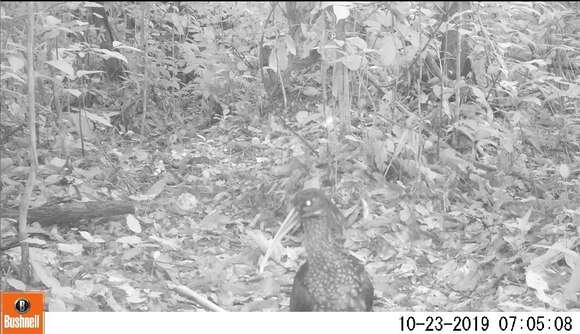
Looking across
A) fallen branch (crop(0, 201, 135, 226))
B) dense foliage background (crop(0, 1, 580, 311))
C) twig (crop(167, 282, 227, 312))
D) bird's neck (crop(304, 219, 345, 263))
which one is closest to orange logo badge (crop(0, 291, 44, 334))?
dense foliage background (crop(0, 1, 580, 311))

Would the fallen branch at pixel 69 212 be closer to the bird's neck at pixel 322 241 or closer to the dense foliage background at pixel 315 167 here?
the dense foliage background at pixel 315 167

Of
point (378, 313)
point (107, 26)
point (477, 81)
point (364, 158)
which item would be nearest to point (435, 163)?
point (364, 158)

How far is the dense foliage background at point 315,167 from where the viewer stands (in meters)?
3.66

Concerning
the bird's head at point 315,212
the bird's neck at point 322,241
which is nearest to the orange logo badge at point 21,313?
the bird's head at point 315,212

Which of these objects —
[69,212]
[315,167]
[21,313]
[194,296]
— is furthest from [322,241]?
[69,212]

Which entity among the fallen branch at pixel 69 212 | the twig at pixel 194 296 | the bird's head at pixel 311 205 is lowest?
the twig at pixel 194 296

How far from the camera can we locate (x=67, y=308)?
10.8 feet

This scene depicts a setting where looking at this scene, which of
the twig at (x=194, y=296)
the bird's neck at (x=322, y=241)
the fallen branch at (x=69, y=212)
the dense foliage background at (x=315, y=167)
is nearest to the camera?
the bird's neck at (x=322, y=241)

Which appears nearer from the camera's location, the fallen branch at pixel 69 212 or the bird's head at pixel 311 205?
the bird's head at pixel 311 205

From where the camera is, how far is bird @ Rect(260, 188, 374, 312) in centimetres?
321

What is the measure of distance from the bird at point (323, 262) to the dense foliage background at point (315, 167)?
317 millimetres

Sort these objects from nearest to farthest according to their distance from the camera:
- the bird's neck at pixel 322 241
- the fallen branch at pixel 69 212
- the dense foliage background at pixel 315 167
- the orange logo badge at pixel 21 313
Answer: the orange logo badge at pixel 21 313
the bird's neck at pixel 322 241
the dense foliage background at pixel 315 167
the fallen branch at pixel 69 212

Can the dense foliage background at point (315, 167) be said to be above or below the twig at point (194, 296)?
above

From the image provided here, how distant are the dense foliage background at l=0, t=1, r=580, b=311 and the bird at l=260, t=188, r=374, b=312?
317 millimetres
